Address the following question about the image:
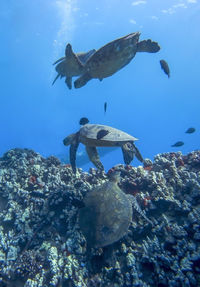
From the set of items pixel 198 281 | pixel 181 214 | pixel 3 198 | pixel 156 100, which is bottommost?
pixel 198 281

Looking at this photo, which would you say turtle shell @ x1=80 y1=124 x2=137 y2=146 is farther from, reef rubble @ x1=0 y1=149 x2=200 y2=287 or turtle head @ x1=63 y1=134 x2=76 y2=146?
reef rubble @ x1=0 y1=149 x2=200 y2=287

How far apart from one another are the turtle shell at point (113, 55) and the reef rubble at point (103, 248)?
3.24 m

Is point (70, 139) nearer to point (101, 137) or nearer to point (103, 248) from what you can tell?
point (101, 137)

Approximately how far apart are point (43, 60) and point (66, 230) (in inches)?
3615

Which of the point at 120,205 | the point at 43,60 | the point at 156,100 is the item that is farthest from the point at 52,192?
the point at 156,100

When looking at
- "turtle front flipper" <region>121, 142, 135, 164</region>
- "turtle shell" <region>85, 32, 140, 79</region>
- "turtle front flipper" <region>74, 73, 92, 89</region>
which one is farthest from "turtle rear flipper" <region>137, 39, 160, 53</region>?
"turtle front flipper" <region>121, 142, 135, 164</region>

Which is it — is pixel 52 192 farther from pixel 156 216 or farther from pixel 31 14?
pixel 31 14

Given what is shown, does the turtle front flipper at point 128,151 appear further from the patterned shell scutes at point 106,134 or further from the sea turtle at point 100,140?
the patterned shell scutes at point 106,134

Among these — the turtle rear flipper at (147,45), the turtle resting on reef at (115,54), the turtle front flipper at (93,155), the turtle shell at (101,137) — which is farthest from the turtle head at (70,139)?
the turtle rear flipper at (147,45)

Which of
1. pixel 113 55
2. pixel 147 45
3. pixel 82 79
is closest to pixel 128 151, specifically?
pixel 82 79

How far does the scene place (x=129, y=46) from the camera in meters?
4.86

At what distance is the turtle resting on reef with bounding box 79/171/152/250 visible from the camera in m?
4.50

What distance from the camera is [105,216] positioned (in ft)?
15.3

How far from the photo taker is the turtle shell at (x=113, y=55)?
4.74 meters
